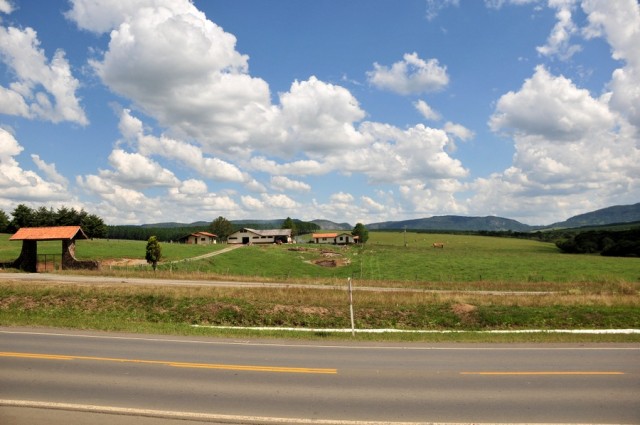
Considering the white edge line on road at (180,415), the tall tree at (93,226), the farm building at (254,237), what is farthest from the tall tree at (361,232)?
the white edge line on road at (180,415)

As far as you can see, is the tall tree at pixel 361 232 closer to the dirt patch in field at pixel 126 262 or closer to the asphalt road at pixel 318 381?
the dirt patch in field at pixel 126 262

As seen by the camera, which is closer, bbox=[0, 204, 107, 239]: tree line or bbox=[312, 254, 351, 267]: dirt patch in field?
bbox=[312, 254, 351, 267]: dirt patch in field

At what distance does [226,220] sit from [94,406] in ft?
515

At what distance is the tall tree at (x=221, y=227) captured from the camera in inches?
6250

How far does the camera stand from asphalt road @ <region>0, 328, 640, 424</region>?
28.3ft

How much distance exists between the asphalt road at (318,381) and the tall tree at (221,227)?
145999 mm

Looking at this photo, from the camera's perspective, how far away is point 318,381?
34.7 ft

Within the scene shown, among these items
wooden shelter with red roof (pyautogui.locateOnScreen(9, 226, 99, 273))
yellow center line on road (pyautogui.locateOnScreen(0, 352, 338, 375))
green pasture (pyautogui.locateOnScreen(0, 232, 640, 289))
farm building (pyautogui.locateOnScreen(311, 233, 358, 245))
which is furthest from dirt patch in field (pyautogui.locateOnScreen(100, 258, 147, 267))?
farm building (pyautogui.locateOnScreen(311, 233, 358, 245))

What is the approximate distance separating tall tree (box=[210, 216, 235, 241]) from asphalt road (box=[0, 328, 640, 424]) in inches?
5748

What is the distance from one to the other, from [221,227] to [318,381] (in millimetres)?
153835

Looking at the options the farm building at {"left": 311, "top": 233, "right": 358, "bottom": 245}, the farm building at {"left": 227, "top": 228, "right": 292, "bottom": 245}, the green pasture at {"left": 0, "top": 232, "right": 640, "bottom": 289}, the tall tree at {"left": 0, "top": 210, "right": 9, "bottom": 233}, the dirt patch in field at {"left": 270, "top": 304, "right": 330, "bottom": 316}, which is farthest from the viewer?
the farm building at {"left": 311, "top": 233, "right": 358, "bottom": 245}

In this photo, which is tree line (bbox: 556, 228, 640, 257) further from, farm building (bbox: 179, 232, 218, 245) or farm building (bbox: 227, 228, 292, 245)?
farm building (bbox: 179, 232, 218, 245)

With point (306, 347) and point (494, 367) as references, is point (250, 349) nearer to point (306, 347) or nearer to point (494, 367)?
point (306, 347)

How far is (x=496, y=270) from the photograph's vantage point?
63188mm
